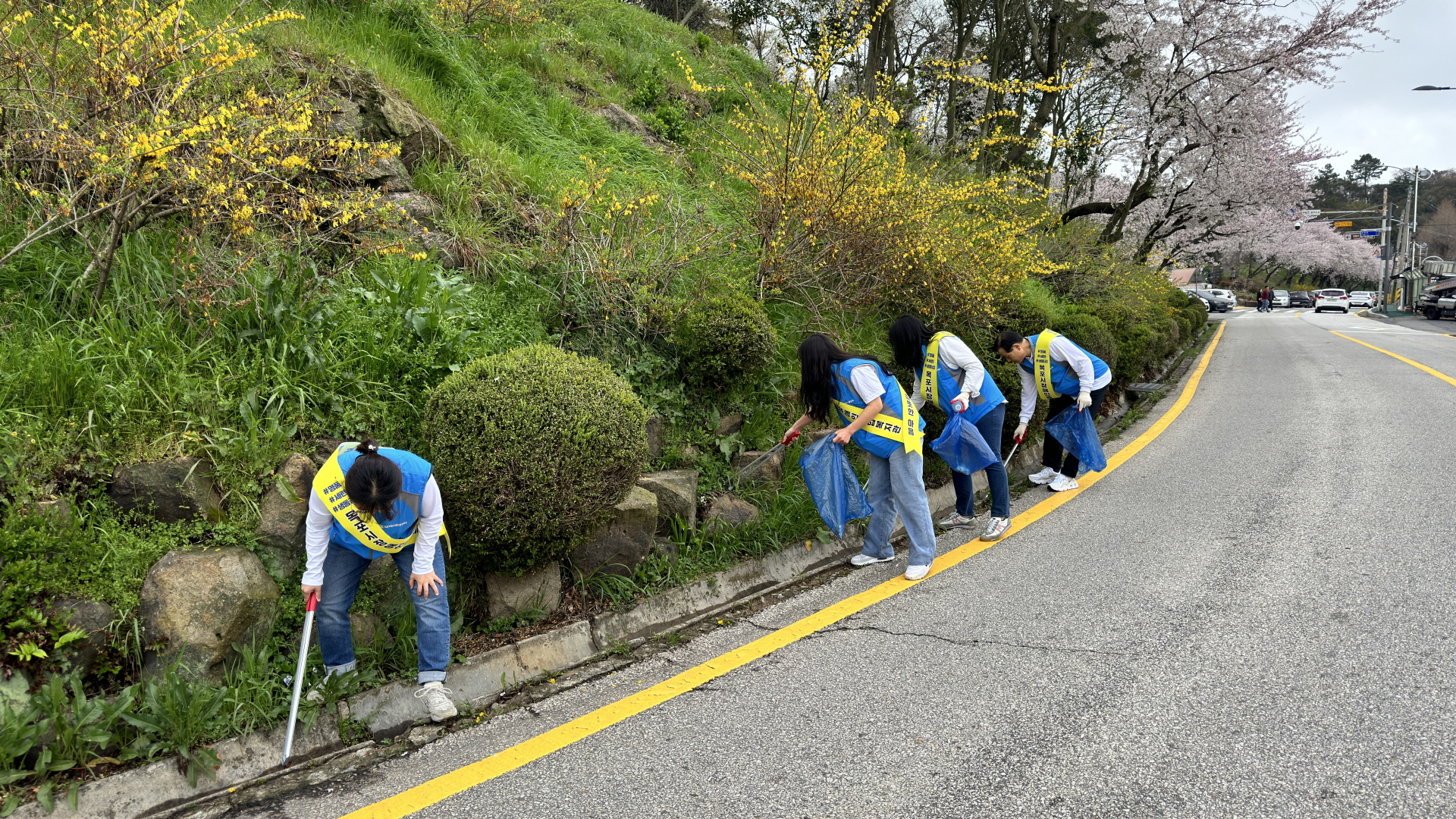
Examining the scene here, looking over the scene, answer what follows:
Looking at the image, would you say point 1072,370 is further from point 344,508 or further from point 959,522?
point 344,508

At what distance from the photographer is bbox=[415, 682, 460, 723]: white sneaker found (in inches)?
126

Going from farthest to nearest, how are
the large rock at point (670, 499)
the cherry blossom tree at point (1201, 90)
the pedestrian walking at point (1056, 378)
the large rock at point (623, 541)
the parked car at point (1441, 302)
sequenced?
the parked car at point (1441, 302), the cherry blossom tree at point (1201, 90), the pedestrian walking at point (1056, 378), the large rock at point (670, 499), the large rock at point (623, 541)

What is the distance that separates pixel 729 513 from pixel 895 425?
1133 millimetres

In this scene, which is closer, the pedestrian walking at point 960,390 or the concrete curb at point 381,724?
the concrete curb at point 381,724

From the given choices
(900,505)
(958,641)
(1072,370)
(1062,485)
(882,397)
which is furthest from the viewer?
(1062,485)

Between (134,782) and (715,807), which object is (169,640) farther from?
(715,807)

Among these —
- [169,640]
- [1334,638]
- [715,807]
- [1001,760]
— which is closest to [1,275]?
[169,640]

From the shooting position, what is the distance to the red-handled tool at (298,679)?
2953mm

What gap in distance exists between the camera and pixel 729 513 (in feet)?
16.0

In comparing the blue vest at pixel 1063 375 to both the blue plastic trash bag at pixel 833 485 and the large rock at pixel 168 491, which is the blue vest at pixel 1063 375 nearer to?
the blue plastic trash bag at pixel 833 485

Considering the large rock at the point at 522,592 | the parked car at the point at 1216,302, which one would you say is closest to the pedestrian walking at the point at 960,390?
the large rock at the point at 522,592

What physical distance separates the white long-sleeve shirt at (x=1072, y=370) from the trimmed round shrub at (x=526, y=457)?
3.88m

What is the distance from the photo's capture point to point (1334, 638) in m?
3.59

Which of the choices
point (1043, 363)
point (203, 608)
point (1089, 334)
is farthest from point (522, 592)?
point (1089, 334)
